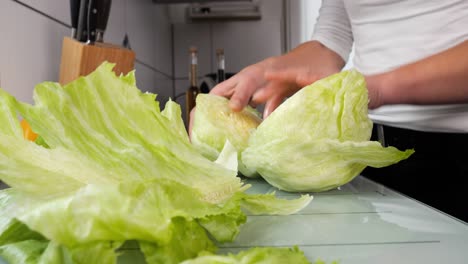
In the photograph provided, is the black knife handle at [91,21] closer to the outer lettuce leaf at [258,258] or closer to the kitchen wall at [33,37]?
the kitchen wall at [33,37]

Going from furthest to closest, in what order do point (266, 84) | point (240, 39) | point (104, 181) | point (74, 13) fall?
point (240, 39)
point (74, 13)
point (266, 84)
point (104, 181)

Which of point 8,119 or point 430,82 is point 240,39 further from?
point 8,119

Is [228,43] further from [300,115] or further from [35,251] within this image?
[35,251]

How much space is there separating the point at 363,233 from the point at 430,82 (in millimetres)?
480

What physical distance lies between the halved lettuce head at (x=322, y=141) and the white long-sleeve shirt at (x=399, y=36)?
1.31 feet

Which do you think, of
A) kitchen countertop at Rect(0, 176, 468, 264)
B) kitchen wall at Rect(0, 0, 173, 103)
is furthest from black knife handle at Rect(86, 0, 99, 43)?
kitchen countertop at Rect(0, 176, 468, 264)

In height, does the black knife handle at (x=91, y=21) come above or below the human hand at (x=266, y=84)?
above

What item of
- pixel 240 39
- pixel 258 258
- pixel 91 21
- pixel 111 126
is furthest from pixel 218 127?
pixel 240 39

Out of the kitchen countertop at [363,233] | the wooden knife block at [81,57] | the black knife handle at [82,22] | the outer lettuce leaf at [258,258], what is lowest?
the kitchen countertop at [363,233]

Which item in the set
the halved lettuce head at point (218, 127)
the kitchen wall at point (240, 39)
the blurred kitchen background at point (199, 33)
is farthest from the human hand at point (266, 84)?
the kitchen wall at point (240, 39)

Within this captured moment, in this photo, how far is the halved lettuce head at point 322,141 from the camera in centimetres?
59

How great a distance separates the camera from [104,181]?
409mm

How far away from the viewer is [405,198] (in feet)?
1.99

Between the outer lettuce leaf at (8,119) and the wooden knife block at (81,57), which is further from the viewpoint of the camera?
the wooden knife block at (81,57)
